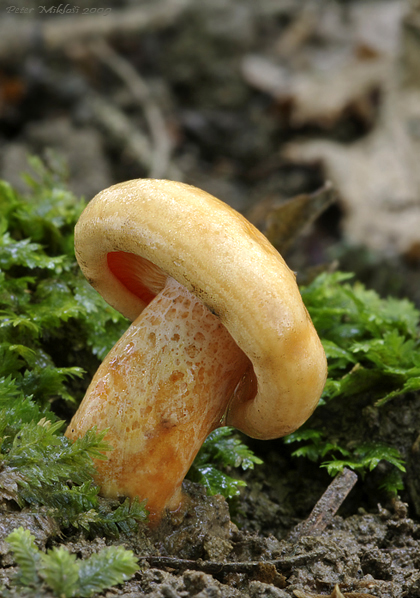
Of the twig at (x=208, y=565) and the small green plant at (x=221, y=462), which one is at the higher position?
the small green plant at (x=221, y=462)

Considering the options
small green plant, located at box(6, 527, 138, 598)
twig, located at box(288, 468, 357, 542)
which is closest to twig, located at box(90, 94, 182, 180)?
twig, located at box(288, 468, 357, 542)

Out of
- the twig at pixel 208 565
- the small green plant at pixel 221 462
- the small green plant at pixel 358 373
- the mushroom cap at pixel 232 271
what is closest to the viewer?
the mushroom cap at pixel 232 271

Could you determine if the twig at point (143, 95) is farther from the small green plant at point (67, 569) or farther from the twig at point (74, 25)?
the small green plant at point (67, 569)

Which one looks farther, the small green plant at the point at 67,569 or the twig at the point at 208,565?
the twig at the point at 208,565

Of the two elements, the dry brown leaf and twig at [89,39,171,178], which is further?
twig at [89,39,171,178]

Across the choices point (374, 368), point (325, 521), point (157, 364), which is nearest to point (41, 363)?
point (157, 364)

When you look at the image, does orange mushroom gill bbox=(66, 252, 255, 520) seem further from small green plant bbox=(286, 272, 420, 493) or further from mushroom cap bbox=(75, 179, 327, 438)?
small green plant bbox=(286, 272, 420, 493)

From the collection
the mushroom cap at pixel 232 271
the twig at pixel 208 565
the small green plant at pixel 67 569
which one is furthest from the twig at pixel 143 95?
the small green plant at pixel 67 569
